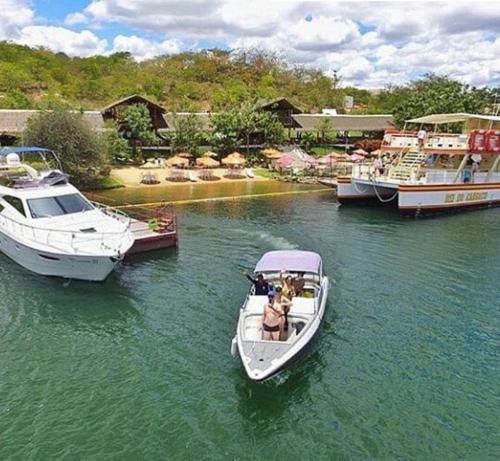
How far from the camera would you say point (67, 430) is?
498 inches

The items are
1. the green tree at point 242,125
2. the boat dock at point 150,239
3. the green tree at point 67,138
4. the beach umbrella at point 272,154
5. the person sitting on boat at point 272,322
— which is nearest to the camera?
the person sitting on boat at point 272,322

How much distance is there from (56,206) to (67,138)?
19.1 metres

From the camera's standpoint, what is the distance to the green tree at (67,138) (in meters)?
41.0

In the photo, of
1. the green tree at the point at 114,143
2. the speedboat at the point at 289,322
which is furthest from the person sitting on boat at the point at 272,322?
the green tree at the point at 114,143

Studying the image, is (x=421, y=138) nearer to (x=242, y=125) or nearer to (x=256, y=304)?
(x=242, y=125)

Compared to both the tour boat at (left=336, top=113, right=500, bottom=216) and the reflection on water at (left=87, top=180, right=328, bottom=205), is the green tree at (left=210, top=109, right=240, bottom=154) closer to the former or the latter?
the reflection on water at (left=87, top=180, right=328, bottom=205)

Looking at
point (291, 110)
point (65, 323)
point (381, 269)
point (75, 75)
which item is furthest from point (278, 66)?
point (65, 323)

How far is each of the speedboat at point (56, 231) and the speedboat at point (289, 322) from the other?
657 cm

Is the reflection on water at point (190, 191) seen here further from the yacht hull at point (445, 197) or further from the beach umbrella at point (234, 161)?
the yacht hull at point (445, 197)

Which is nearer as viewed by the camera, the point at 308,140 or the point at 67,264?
the point at 67,264

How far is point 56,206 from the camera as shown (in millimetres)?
24219

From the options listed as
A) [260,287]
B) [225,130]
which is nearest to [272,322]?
[260,287]

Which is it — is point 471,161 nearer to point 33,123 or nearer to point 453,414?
point 453,414

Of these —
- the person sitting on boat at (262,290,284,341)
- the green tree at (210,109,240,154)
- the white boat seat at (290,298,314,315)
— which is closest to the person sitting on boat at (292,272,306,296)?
the white boat seat at (290,298,314,315)
